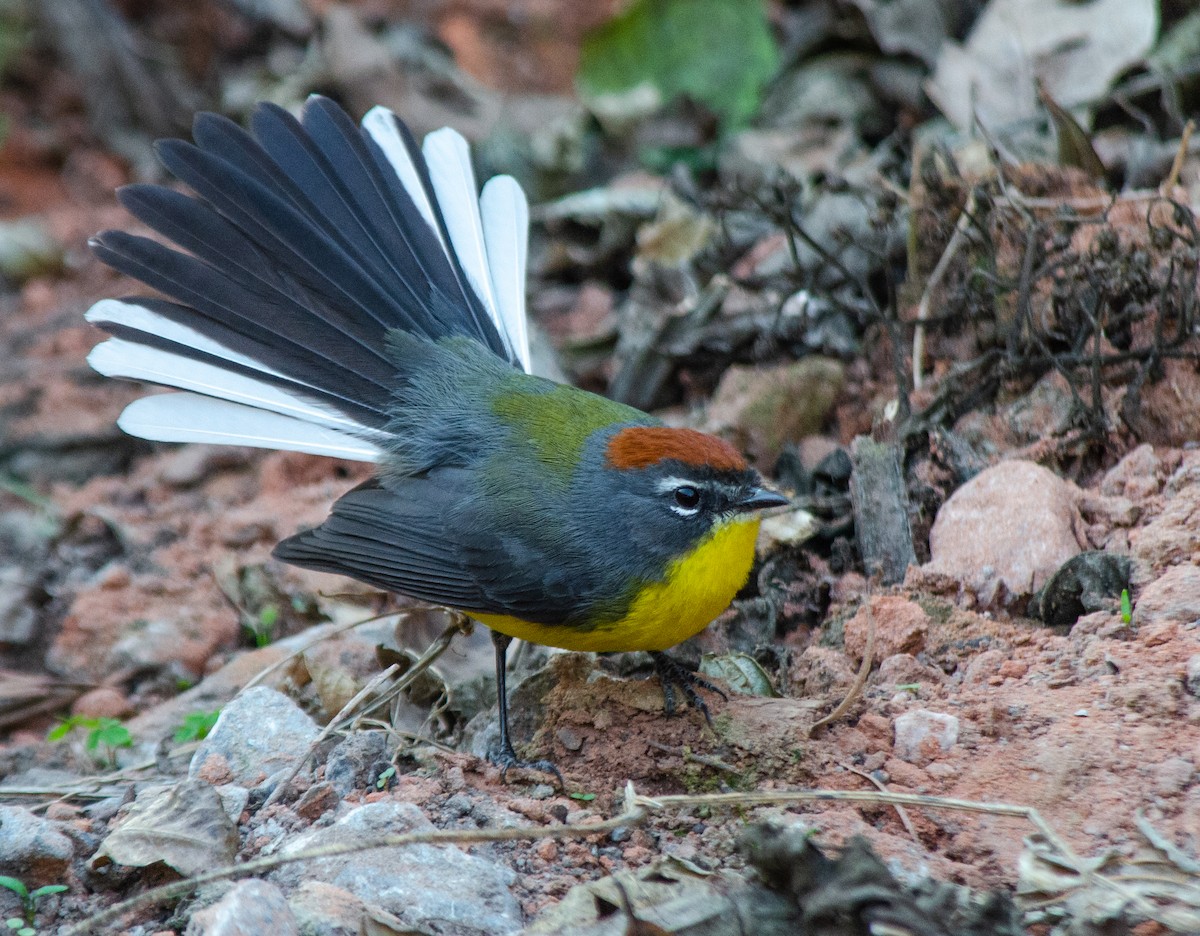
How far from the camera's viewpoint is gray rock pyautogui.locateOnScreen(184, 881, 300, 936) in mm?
2547

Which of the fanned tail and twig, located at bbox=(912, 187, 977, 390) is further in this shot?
twig, located at bbox=(912, 187, 977, 390)

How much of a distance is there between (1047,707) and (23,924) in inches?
104

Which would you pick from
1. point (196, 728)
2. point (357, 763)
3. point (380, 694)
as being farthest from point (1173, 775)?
point (196, 728)

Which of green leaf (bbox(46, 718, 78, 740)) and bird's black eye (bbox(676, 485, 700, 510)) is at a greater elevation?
bird's black eye (bbox(676, 485, 700, 510))

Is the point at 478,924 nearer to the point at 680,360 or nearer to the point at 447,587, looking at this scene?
the point at 447,587

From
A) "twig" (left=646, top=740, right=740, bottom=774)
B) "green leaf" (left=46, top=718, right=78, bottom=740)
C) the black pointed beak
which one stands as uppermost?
the black pointed beak

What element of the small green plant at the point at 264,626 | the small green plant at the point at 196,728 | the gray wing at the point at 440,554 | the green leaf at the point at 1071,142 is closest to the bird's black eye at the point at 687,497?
the gray wing at the point at 440,554

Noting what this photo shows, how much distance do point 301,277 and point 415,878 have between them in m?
2.50

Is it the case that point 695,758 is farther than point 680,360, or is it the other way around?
point 680,360

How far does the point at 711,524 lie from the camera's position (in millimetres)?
3971

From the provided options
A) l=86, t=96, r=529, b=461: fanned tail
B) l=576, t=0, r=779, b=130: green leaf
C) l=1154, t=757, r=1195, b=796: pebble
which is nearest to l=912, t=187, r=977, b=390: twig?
l=86, t=96, r=529, b=461: fanned tail

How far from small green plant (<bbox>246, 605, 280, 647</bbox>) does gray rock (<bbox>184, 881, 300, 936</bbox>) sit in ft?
7.91

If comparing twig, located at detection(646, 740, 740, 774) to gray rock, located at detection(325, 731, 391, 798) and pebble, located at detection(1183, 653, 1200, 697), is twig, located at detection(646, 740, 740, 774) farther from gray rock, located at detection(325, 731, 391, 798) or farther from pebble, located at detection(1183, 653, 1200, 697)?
pebble, located at detection(1183, 653, 1200, 697)

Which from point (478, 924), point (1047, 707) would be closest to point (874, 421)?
point (1047, 707)
